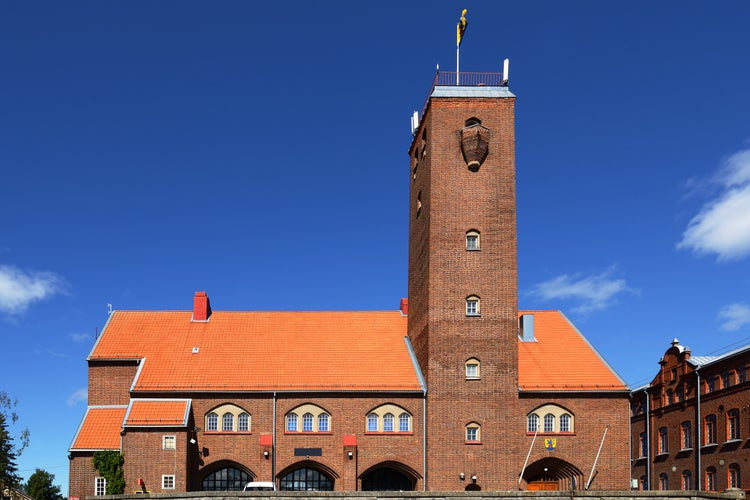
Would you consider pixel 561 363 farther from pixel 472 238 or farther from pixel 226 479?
pixel 226 479

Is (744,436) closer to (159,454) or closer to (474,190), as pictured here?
(474,190)

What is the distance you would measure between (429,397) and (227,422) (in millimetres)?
10702

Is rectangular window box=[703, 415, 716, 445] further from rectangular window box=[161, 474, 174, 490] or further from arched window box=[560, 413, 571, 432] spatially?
rectangular window box=[161, 474, 174, 490]

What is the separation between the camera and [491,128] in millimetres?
43250

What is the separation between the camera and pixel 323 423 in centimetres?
4212

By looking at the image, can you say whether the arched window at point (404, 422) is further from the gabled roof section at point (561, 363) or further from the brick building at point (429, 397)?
the gabled roof section at point (561, 363)

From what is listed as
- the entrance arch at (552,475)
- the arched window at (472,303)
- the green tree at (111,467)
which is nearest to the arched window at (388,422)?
the arched window at (472,303)

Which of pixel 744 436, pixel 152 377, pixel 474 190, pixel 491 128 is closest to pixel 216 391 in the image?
pixel 152 377

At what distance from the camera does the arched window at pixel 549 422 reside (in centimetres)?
4238

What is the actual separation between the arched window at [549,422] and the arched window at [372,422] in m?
8.96

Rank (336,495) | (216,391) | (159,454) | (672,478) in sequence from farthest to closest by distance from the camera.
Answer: (672,478)
(216,391)
(159,454)
(336,495)

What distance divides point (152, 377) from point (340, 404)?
1015 centimetres

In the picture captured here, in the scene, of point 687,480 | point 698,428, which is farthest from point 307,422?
point 687,480

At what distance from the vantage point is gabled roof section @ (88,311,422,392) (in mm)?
42562
